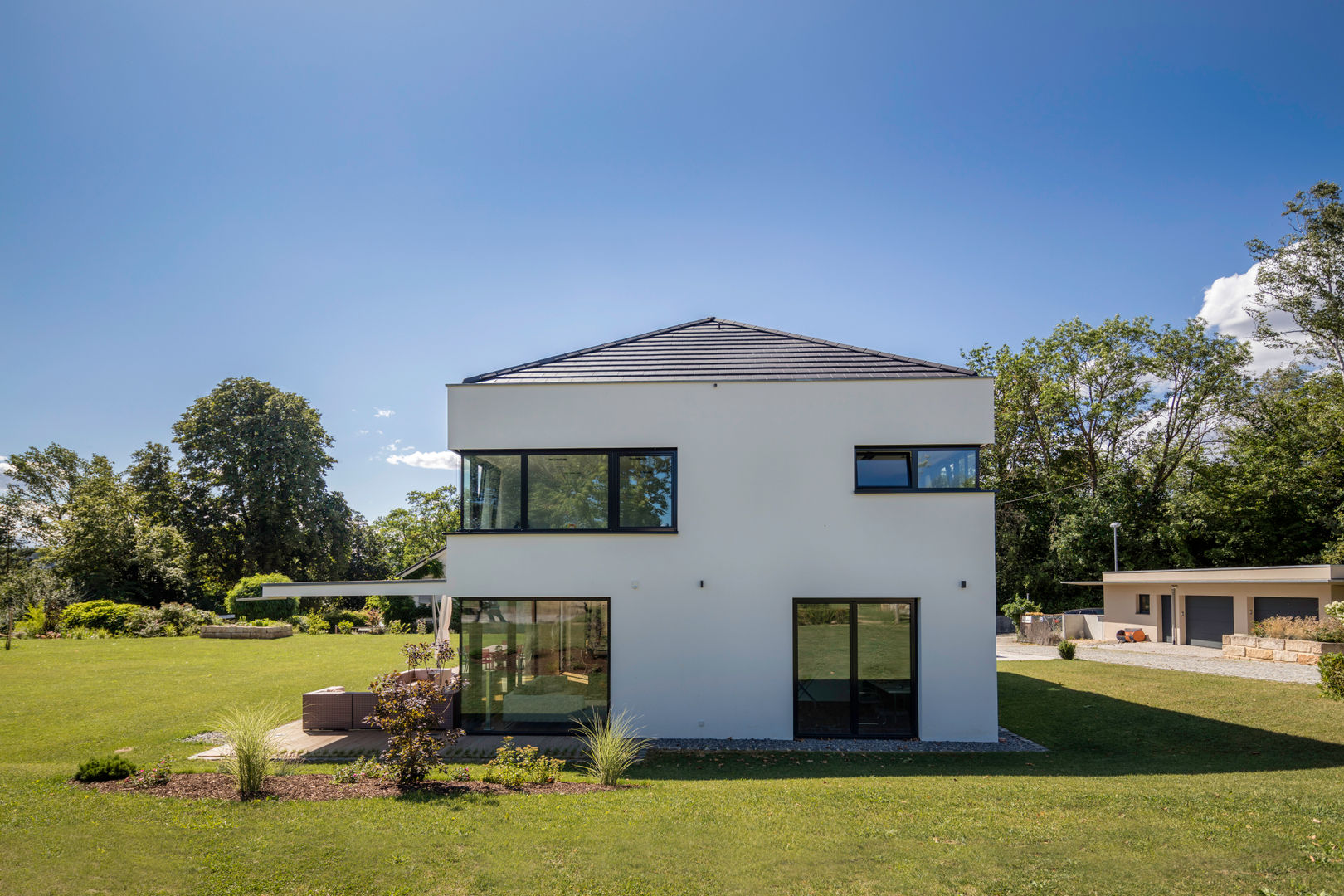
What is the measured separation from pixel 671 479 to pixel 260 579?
27.8 m

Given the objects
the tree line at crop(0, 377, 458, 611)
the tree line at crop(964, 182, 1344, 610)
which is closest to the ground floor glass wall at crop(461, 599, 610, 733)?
the tree line at crop(0, 377, 458, 611)

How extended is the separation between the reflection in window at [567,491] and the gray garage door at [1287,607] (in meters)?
26.2

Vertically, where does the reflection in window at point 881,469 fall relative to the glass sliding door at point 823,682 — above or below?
above

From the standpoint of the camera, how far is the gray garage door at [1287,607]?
2350cm

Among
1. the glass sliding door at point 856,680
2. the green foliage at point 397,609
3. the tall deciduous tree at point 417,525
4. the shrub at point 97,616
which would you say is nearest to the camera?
the glass sliding door at point 856,680

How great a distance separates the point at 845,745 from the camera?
10.7 meters

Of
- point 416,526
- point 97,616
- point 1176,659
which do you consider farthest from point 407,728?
point 416,526

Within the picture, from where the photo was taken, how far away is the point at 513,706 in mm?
11289

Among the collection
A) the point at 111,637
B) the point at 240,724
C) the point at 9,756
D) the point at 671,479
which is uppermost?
the point at 671,479

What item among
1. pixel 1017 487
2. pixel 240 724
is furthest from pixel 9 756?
pixel 1017 487

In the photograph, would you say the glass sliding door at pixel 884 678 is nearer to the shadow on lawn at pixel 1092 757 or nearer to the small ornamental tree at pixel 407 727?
the shadow on lawn at pixel 1092 757

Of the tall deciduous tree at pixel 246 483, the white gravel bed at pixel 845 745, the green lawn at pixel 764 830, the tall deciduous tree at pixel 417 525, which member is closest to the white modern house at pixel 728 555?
the white gravel bed at pixel 845 745

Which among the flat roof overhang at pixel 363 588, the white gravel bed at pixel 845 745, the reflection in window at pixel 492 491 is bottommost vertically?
the white gravel bed at pixel 845 745

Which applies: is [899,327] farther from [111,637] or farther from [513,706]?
[111,637]
